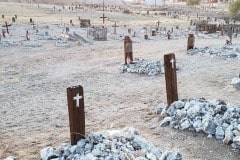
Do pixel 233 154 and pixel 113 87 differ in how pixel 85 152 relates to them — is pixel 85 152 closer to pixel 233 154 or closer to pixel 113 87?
pixel 233 154

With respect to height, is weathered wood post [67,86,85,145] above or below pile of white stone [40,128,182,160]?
above

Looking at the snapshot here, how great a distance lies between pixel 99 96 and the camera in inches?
529

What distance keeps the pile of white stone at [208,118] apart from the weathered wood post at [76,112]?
8.67 ft

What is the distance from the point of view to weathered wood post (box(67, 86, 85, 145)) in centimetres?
745

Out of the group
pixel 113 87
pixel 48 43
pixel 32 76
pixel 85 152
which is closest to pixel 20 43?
pixel 48 43

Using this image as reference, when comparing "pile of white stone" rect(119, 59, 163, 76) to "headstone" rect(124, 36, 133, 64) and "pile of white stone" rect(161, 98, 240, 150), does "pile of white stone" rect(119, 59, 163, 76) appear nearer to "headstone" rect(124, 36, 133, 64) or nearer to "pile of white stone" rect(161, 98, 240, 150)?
"headstone" rect(124, 36, 133, 64)

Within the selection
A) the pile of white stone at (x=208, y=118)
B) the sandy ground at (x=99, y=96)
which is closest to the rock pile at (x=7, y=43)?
the sandy ground at (x=99, y=96)

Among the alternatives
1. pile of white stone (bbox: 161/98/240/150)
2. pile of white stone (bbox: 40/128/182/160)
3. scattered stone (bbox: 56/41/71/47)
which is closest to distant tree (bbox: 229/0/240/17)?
scattered stone (bbox: 56/41/71/47)

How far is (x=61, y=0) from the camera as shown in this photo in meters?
131

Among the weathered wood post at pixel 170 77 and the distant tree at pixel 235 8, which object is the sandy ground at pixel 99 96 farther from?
the distant tree at pixel 235 8

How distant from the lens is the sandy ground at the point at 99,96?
28.5 ft

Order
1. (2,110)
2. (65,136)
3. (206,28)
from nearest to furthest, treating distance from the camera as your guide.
→ (65,136) → (2,110) → (206,28)

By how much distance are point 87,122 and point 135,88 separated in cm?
448

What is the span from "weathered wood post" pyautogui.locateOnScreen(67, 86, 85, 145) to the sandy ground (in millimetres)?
1022
